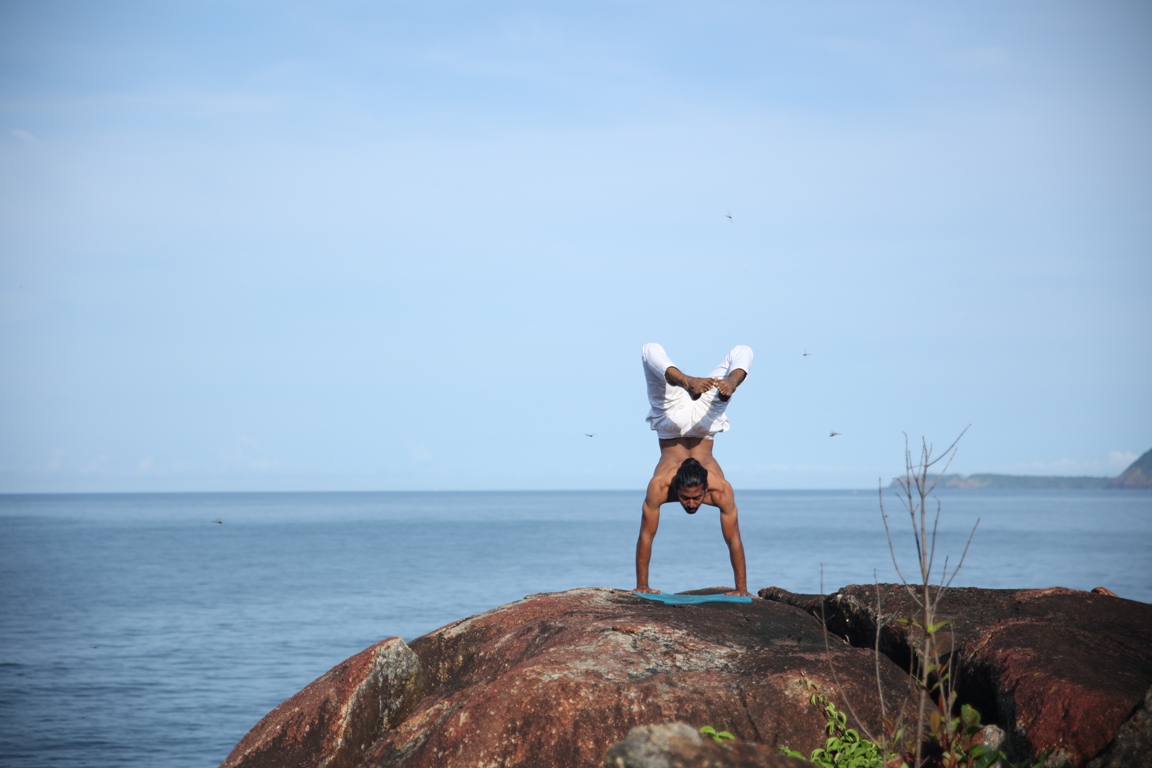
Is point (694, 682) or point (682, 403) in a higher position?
point (682, 403)

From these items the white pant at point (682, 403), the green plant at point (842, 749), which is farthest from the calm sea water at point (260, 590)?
the green plant at point (842, 749)

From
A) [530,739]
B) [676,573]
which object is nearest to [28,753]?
[530,739]

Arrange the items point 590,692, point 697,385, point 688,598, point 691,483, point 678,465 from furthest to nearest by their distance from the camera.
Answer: point 678,465, point 697,385, point 691,483, point 688,598, point 590,692

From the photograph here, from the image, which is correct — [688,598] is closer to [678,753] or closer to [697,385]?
[697,385]

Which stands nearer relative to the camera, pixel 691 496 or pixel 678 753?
pixel 678 753

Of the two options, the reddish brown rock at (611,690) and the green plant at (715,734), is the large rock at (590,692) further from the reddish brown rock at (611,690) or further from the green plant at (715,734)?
the green plant at (715,734)

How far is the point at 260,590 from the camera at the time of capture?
50125 mm

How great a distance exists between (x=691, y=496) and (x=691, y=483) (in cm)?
15

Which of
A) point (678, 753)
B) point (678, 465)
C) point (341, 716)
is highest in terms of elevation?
point (678, 465)

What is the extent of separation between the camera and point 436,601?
4394 cm

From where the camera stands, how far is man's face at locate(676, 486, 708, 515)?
9039 millimetres

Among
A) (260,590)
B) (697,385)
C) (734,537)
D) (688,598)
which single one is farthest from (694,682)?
(260,590)

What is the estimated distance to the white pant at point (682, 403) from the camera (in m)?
9.87

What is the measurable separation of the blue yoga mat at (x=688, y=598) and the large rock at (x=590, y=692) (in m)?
0.57
